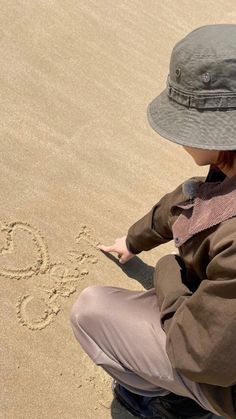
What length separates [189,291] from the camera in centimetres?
167

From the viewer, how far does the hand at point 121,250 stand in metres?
2.42

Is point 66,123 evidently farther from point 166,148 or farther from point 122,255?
point 122,255

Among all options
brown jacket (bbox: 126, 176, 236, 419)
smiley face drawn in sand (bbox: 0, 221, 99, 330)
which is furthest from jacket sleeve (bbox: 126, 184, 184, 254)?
smiley face drawn in sand (bbox: 0, 221, 99, 330)

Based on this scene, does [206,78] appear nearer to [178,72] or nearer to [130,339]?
[178,72]

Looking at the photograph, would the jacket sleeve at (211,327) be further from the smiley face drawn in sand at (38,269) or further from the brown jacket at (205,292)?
the smiley face drawn in sand at (38,269)

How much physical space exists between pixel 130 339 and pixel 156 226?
1.56 feet

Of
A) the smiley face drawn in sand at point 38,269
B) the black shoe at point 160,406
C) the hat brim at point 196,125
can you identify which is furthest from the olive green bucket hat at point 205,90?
the smiley face drawn in sand at point 38,269

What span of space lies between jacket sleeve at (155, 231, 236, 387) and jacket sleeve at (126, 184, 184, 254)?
0.41 metres

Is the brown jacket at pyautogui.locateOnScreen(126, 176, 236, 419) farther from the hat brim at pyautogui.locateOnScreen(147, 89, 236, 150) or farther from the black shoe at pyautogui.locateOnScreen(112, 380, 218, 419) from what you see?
the black shoe at pyautogui.locateOnScreen(112, 380, 218, 419)

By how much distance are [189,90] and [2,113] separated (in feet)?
6.08

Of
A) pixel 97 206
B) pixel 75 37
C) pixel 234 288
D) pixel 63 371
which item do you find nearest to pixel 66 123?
pixel 97 206

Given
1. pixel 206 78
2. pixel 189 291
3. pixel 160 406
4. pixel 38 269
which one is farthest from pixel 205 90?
pixel 38 269

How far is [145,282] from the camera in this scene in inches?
101

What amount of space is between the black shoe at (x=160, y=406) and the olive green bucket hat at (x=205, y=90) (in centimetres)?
100
